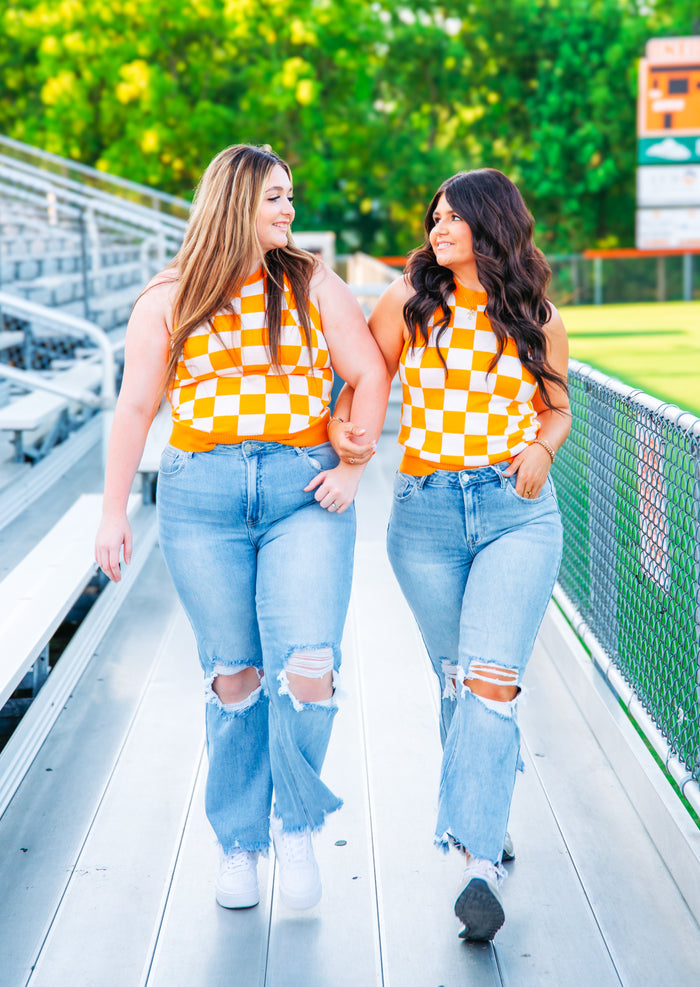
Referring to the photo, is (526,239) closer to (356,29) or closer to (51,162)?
(51,162)

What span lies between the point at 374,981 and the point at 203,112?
29.0 metres

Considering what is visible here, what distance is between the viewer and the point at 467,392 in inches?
99.3

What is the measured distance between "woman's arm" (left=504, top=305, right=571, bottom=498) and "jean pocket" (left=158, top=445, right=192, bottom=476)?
0.71m

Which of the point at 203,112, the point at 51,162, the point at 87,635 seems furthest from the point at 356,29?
the point at 87,635

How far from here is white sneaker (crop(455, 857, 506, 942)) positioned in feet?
7.96

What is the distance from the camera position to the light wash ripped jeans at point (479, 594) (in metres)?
2.45

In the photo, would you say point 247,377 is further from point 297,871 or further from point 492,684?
point 297,871

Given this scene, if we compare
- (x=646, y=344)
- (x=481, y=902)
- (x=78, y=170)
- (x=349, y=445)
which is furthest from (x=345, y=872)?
(x=646, y=344)

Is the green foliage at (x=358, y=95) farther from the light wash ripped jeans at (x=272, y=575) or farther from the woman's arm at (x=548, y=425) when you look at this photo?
the light wash ripped jeans at (x=272, y=575)

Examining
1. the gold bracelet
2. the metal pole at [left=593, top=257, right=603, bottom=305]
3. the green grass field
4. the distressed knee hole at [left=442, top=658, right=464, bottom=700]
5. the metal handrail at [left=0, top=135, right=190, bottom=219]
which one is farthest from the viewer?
the metal pole at [left=593, top=257, right=603, bottom=305]

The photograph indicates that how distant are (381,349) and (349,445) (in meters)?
0.32

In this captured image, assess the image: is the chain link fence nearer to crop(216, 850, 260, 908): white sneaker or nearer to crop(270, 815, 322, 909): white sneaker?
crop(270, 815, 322, 909): white sneaker

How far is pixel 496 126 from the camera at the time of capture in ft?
118

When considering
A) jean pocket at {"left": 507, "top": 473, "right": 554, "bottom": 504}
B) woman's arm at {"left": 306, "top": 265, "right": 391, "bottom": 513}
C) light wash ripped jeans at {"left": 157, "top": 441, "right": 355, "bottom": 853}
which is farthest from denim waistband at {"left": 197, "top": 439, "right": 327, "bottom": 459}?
jean pocket at {"left": 507, "top": 473, "right": 554, "bottom": 504}
